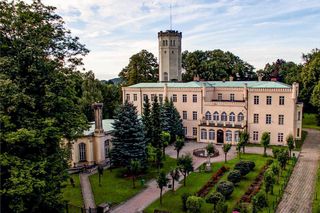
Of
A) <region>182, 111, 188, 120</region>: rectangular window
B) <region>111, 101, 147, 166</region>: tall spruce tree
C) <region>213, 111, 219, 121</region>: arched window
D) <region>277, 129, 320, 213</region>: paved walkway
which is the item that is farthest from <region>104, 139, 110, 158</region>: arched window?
<region>277, 129, 320, 213</region>: paved walkway

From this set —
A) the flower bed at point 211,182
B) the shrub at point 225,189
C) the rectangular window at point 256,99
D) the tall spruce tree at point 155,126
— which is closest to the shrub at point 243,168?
the flower bed at point 211,182

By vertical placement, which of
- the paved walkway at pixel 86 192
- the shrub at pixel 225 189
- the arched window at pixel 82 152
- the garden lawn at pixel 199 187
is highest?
the arched window at pixel 82 152

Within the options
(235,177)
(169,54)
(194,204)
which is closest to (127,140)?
(235,177)

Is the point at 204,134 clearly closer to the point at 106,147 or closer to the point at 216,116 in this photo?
the point at 216,116

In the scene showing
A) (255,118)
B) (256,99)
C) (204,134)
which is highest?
(256,99)

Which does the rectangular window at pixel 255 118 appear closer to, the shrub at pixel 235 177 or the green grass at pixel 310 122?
the green grass at pixel 310 122

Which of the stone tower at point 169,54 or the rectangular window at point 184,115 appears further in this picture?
the stone tower at point 169,54

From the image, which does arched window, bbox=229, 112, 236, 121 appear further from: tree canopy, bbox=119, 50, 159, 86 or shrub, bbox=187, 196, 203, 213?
tree canopy, bbox=119, 50, 159, 86
